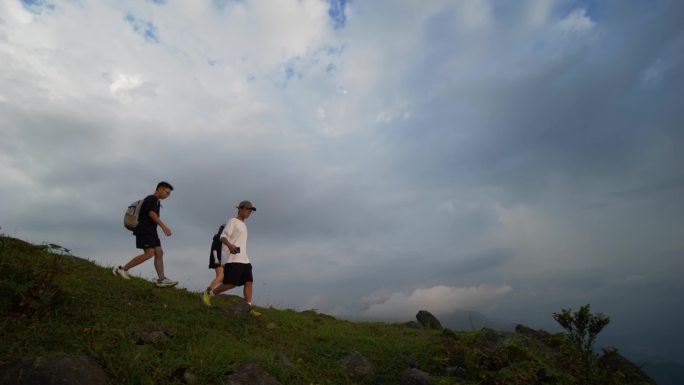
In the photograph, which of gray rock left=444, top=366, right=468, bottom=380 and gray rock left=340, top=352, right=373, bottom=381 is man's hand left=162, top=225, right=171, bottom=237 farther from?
gray rock left=444, top=366, right=468, bottom=380

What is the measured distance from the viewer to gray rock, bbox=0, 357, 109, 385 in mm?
4098

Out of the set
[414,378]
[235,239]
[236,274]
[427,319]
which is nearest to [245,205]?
[235,239]

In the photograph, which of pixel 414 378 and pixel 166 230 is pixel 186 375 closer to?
pixel 414 378

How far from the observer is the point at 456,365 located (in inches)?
276

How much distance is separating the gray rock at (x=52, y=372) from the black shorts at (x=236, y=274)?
5.03 m

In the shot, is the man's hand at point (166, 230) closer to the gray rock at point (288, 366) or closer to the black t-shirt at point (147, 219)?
the black t-shirt at point (147, 219)

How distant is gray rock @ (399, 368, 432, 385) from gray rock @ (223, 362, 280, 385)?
7.21 feet

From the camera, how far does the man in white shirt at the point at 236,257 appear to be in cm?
A: 956

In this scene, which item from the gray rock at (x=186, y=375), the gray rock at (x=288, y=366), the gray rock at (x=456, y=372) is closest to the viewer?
the gray rock at (x=186, y=375)

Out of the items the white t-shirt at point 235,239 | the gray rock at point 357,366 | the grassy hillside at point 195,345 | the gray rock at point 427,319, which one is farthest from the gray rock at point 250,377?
the gray rock at point 427,319

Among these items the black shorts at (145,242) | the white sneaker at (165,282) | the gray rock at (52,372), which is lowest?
the gray rock at (52,372)

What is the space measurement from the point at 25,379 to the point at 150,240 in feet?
19.1

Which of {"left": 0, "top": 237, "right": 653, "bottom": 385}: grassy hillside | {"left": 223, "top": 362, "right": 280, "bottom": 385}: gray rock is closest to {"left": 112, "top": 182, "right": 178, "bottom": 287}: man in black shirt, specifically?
{"left": 0, "top": 237, "right": 653, "bottom": 385}: grassy hillside

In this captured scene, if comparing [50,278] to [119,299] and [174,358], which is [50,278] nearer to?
[119,299]
